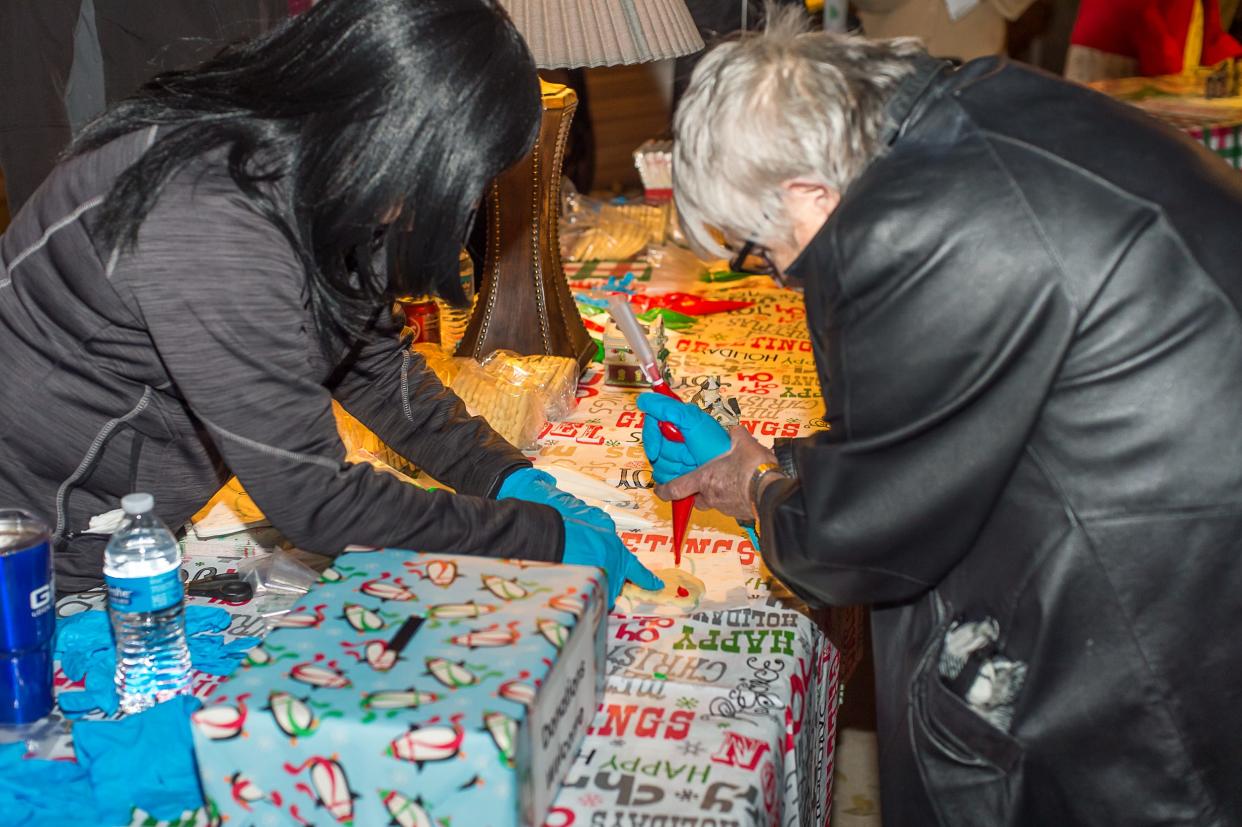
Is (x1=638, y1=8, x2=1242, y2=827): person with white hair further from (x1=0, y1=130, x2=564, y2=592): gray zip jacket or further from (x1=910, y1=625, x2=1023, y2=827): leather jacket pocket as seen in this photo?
(x1=0, y1=130, x2=564, y2=592): gray zip jacket

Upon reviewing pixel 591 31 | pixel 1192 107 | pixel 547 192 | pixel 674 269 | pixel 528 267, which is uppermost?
pixel 591 31

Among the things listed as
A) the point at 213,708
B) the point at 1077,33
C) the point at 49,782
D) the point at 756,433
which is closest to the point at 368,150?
the point at 213,708

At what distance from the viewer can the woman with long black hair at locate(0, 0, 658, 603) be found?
3.69ft

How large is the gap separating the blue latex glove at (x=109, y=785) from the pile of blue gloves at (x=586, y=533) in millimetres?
442

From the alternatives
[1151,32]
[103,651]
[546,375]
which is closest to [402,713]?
[103,651]

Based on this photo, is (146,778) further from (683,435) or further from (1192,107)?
(1192,107)

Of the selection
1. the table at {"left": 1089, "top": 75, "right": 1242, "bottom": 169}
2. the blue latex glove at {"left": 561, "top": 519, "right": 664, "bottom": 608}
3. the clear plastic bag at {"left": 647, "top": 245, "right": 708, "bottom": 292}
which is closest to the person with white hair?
the blue latex glove at {"left": 561, "top": 519, "right": 664, "bottom": 608}

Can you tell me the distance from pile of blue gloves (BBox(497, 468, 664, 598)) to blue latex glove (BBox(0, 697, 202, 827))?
0.44 m

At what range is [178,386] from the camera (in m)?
1.18

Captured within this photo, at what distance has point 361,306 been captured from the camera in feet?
4.22

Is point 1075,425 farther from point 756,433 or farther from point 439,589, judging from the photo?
point 756,433

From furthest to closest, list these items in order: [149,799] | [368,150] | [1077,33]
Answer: [1077,33]
[368,150]
[149,799]

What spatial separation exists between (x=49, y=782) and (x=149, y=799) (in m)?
0.10

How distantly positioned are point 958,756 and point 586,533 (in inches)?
17.9
